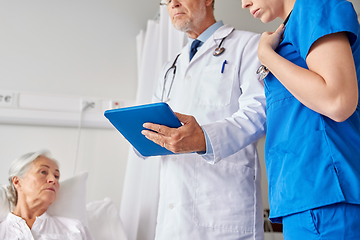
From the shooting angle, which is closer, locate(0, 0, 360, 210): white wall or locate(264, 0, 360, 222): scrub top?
locate(264, 0, 360, 222): scrub top

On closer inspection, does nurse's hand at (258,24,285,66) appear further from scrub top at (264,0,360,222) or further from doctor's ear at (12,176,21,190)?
doctor's ear at (12,176,21,190)

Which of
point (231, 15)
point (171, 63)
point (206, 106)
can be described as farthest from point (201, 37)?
point (231, 15)

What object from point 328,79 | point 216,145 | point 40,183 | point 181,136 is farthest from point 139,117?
point 40,183

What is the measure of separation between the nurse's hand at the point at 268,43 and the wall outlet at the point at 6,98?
1954 millimetres

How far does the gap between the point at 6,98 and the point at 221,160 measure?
5.65 feet

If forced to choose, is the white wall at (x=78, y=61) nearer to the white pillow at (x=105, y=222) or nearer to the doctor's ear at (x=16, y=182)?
the white pillow at (x=105, y=222)

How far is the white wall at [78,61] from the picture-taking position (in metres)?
2.32

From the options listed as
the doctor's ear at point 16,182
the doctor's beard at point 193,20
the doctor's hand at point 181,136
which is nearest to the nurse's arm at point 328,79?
the doctor's hand at point 181,136

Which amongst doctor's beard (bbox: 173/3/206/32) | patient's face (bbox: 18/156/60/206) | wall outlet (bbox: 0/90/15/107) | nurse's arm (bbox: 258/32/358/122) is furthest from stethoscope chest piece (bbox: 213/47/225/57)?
wall outlet (bbox: 0/90/15/107)

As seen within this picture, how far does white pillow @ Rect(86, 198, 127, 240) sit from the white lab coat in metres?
0.64

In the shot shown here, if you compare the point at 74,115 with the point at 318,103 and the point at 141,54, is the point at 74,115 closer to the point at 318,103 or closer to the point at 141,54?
the point at 141,54

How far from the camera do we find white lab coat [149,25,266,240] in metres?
1.14

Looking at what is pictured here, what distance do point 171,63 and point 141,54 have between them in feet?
2.99

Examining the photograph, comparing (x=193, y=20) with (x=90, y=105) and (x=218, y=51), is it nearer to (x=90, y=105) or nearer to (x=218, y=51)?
(x=218, y=51)
